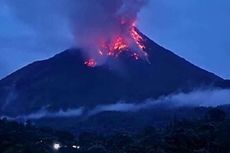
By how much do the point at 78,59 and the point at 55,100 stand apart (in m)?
20.0

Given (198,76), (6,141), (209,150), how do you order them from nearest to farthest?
(209,150), (6,141), (198,76)

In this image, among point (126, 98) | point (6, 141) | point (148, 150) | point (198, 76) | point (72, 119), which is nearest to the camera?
point (148, 150)

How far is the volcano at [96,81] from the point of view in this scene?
117312mm

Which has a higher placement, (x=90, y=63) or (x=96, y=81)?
(x=90, y=63)

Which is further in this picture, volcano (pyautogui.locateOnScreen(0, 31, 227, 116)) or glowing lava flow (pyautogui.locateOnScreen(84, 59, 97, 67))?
glowing lava flow (pyautogui.locateOnScreen(84, 59, 97, 67))

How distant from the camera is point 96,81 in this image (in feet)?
409

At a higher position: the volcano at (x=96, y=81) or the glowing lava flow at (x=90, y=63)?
the glowing lava flow at (x=90, y=63)

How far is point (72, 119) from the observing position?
109 meters

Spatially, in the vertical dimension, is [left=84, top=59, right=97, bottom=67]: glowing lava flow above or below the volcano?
above

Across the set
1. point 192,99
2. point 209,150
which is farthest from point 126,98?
point 209,150

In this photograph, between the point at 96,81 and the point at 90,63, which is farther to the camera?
the point at 90,63

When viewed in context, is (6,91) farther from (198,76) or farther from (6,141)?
(6,141)

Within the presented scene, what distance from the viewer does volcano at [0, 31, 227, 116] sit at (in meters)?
117

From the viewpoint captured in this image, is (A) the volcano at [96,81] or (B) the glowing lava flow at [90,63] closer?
(A) the volcano at [96,81]
